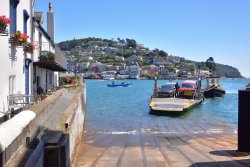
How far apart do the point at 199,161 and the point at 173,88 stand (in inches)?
1299

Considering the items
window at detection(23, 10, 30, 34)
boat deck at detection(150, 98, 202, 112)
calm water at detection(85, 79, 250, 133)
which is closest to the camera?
window at detection(23, 10, 30, 34)

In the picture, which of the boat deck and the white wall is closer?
the white wall

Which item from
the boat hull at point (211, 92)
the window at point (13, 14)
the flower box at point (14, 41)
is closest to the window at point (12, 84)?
the flower box at point (14, 41)

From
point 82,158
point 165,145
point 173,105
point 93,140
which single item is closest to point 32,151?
point 82,158

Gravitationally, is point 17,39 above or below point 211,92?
above

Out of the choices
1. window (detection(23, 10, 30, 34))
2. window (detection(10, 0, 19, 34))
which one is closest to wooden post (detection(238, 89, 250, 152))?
window (detection(10, 0, 19, 34))

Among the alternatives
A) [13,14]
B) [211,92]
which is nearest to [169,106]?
[13,14]

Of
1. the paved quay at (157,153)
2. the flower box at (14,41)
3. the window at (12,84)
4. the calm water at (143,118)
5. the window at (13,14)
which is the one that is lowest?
the calm water at (143,118)

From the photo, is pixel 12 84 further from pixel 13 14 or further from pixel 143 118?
pixel 143 118

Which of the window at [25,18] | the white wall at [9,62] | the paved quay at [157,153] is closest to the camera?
the paved quay at [157,153]

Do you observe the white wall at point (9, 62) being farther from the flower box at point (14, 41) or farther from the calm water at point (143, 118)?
the calm water at point (143, 118)

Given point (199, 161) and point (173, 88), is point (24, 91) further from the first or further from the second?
point (173, 88)

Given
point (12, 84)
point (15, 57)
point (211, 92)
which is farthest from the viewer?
point (211, 92)

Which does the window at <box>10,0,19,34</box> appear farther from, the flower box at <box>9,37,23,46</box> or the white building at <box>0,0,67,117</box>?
the flower box at <box>9,37,23,46</box>
